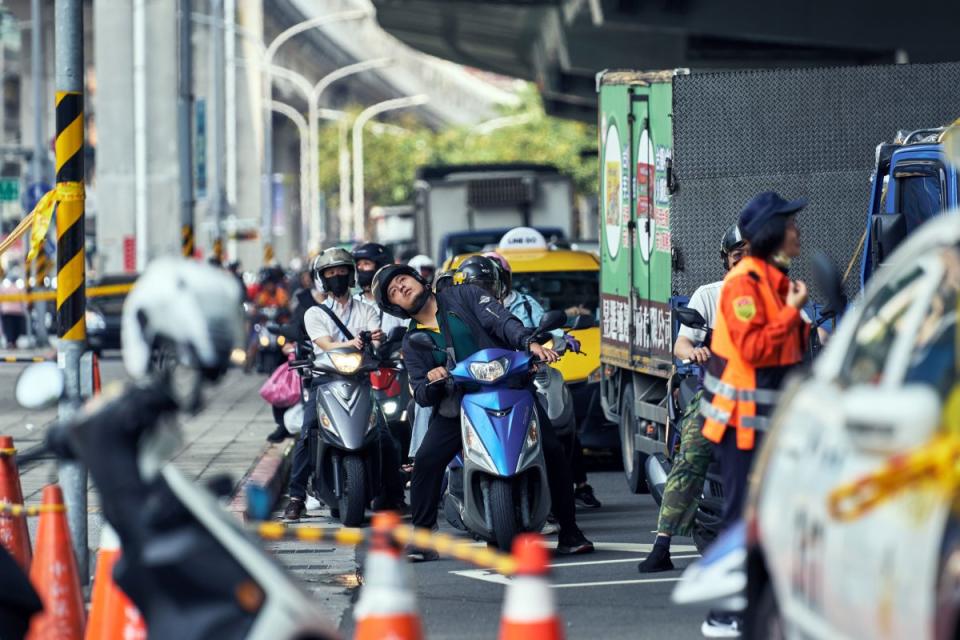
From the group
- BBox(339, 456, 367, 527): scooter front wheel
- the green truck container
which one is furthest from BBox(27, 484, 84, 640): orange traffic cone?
the green truck container

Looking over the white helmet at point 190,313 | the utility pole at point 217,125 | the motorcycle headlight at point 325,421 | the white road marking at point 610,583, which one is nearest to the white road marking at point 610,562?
the white road marking at point 610,583

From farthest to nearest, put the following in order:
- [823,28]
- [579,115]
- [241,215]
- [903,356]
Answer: [241,215], [579,115], [823,28], [903,356]

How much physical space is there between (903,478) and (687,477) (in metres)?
4.77

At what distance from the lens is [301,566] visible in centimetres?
1138

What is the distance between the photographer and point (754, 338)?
8.07 metres

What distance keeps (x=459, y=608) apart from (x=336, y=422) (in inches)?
125

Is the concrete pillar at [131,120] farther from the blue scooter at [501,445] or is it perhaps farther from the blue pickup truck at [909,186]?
the blue scooter at [501,445]

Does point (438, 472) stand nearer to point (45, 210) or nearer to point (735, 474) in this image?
point (45, 210)

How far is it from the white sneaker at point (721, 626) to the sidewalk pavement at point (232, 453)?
1.69 meters

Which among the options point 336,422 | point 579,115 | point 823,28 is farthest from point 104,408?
point 579,115

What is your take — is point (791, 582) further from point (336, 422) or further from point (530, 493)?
point (336, 422)

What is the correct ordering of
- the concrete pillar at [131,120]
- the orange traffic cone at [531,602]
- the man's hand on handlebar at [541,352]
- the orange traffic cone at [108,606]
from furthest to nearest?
the concrete pillar at [131,120] < the man's hand on handlebar at [541,352] < the orange traffic cone at [108,606] < the orange traffic cone at [531,602]

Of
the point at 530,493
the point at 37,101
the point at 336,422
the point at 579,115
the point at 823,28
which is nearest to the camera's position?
the point at 530,493

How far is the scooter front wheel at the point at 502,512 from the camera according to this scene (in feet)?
35.7
